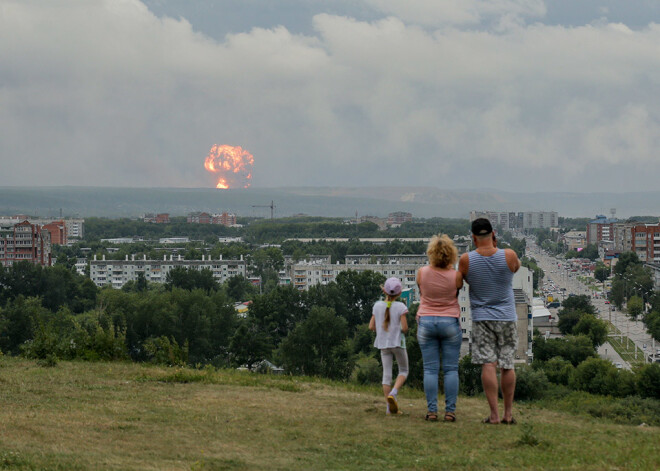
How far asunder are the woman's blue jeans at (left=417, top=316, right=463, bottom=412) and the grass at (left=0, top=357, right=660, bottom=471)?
251mm

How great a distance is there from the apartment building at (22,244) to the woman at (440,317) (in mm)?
75349

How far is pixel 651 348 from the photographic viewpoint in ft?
148

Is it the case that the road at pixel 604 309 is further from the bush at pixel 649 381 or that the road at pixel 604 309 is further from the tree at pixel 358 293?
the bush at pixel 649 381

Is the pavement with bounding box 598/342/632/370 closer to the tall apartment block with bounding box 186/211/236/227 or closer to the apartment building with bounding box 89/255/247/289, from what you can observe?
the apartment building with bounding box 89/255/247/289

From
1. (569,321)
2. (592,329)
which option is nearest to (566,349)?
(592,329)

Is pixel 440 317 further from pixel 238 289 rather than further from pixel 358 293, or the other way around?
pixel 238 289

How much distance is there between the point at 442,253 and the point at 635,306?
57.6 meters

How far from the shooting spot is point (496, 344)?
674 cm

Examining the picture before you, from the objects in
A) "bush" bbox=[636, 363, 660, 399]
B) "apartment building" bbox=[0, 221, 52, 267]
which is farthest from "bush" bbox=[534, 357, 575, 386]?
"apartment building" bbox=[0, 221, 52, 267]

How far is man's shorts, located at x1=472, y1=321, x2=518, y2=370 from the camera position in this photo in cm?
670

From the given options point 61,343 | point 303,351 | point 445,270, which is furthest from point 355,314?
point 445,270

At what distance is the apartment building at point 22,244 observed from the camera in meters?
77.1

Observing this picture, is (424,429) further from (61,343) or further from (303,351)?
(303,351)

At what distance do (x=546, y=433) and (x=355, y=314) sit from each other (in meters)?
40.6
